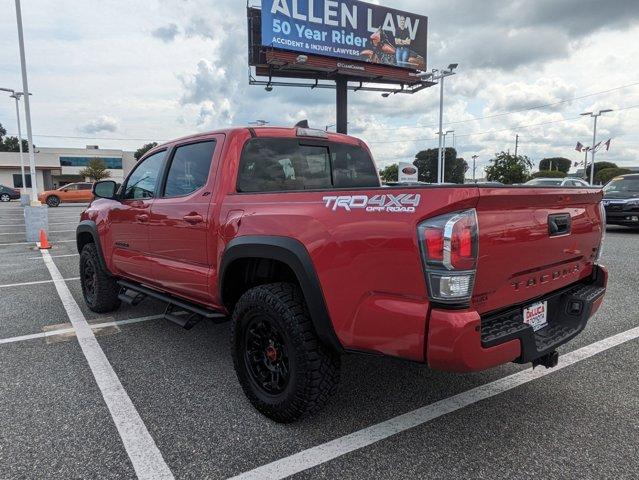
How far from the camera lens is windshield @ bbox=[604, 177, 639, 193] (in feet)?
41.6

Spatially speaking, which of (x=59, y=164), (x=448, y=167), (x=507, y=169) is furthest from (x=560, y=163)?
(x=59, y=164)

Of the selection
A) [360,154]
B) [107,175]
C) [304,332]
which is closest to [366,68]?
[360,154]

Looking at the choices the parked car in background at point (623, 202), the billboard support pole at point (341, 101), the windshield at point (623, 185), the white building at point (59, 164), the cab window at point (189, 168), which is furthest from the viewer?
the white building at point (59, 164)

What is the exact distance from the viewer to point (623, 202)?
12016 millimetres

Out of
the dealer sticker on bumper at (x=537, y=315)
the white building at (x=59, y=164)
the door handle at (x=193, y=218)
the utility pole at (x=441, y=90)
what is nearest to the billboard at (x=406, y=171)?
the utility pole at (x=441, y=90)

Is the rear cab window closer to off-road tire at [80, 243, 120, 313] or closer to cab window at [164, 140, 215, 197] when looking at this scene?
cab window at [164, 140, 215, 197]

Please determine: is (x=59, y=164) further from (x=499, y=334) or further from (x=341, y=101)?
(x=499, y=334)

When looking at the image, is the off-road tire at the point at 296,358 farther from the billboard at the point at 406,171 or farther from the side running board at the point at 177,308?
the billboard at the point at 406,171

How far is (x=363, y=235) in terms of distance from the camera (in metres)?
2.31

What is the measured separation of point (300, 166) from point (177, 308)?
1.62 meters

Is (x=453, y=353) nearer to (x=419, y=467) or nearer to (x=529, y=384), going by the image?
(x=419, y=467)

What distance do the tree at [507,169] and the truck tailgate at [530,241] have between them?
45.2 m

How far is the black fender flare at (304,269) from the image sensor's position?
251 cm

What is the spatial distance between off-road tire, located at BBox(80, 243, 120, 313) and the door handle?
80.4 inches
